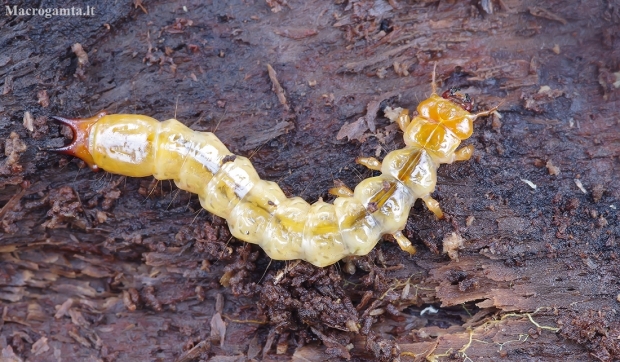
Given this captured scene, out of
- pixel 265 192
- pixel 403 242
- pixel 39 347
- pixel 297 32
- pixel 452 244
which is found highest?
pixel 297 32

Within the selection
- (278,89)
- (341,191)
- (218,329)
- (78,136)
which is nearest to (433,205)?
(341,191)

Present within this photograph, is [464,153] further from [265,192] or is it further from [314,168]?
[265,192]

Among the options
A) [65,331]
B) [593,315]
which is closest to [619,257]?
[593,315]

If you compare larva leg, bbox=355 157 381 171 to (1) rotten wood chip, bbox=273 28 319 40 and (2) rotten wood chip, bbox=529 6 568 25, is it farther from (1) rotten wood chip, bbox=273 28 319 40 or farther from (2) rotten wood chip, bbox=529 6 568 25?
(2) rotten wood chip, bbox=529 6 568 25

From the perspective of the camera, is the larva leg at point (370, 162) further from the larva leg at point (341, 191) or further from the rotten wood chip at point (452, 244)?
the rotten wood chip at point (452, 244)

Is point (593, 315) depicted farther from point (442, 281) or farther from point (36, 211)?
point (36, 211)

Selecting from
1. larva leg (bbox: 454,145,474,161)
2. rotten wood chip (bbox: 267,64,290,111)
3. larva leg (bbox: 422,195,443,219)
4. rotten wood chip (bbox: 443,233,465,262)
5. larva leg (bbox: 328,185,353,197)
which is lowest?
rotten wood chip (bbox: 443,233,465,262)

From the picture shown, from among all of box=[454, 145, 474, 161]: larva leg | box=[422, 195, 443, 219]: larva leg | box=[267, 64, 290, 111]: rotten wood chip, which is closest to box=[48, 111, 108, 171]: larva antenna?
box=[267, 64, 290, 111]: rotten wood chip
